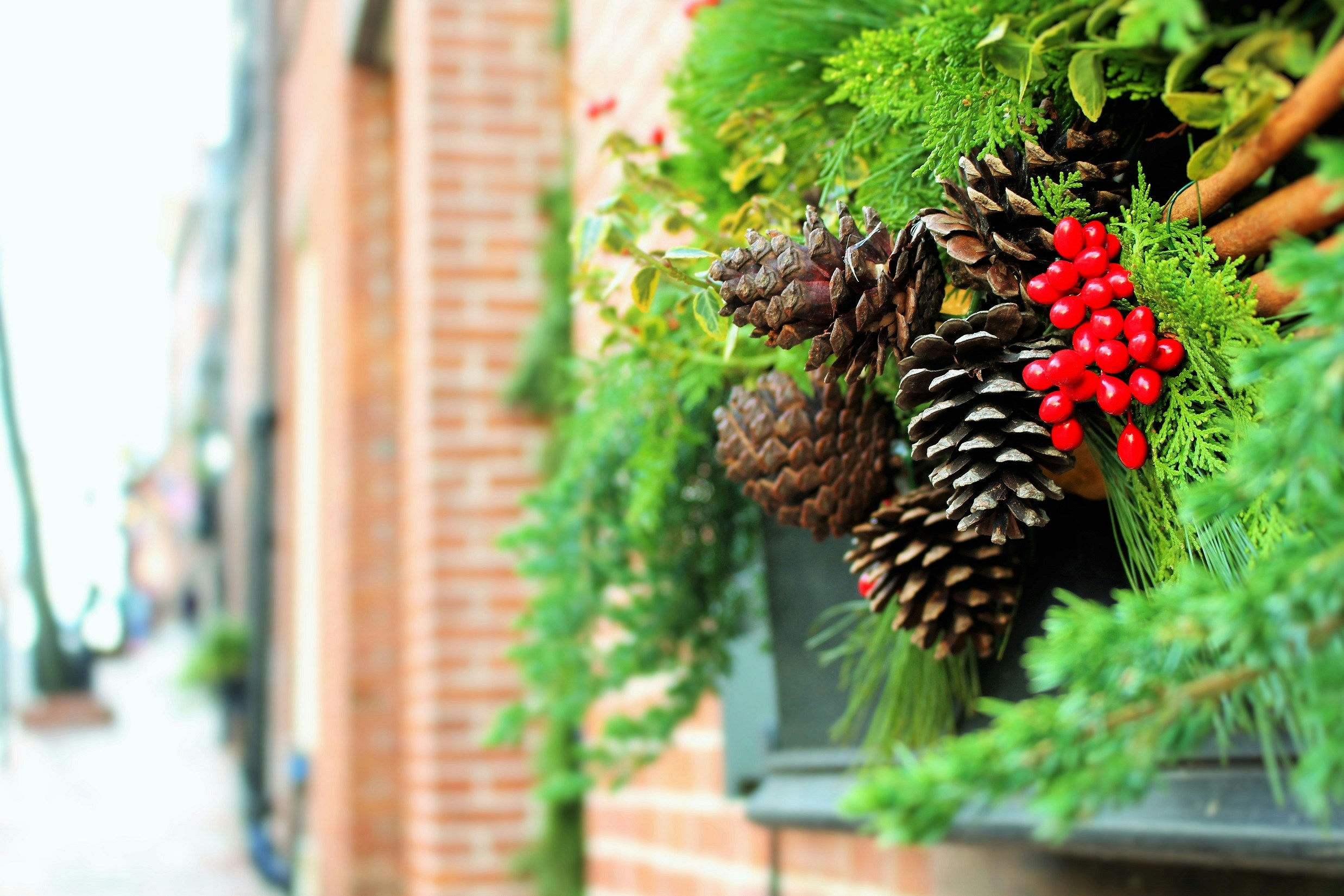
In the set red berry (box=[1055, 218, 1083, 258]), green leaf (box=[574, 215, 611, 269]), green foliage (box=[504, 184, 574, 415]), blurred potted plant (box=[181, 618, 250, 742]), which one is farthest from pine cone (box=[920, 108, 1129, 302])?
blurred potted plant (box=[181, 618, 250, 742])

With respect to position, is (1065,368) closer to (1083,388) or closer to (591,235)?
(1083,388)

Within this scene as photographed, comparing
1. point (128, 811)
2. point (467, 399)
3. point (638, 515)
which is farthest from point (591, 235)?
point (128, 811)

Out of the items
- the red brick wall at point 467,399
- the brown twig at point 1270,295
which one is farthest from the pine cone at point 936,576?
the red brick wall at point 467,399

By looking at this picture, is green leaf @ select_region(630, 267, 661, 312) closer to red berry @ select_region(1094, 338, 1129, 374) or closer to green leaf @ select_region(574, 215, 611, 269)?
green leaf @ select_region(574, 215, 611, 269)

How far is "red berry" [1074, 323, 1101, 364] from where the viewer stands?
14.3 inches

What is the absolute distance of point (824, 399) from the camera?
0.52 meters

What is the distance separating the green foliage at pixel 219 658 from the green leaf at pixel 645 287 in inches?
255

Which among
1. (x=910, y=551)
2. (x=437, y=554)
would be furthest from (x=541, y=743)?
(x=910, y=551)

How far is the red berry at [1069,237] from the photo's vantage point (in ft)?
1.22

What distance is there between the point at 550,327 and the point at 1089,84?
1.79 meters

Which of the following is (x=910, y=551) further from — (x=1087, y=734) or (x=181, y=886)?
(x=181, y=886)

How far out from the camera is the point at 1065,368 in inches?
14.2

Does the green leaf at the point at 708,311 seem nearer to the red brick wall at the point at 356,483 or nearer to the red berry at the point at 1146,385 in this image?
the red berry at the point at 1146,385

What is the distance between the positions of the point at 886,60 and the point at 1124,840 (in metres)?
0.39
